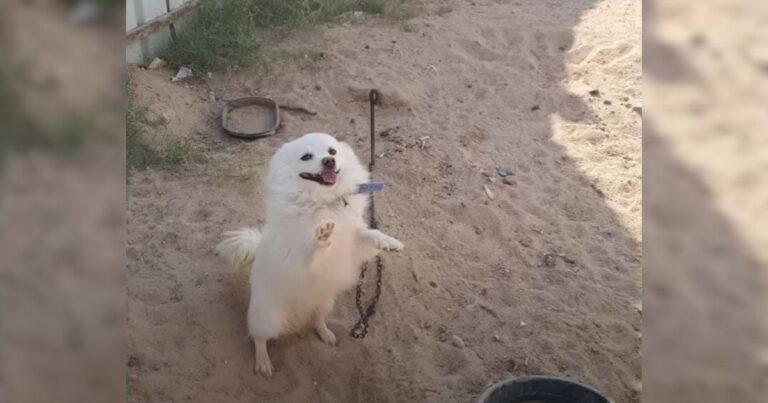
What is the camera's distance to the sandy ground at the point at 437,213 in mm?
3230

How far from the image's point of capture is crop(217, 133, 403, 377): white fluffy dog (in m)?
3.06

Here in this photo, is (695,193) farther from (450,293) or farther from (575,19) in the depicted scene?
(575,19)

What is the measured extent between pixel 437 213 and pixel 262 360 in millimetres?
1456

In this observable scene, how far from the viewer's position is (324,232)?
111 inches

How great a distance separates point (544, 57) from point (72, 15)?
6.00m

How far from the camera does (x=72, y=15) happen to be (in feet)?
2.26

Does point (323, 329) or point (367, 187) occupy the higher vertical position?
point (367, 187)

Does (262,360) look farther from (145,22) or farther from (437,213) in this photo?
(145,22)

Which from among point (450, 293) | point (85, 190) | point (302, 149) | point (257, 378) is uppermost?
point (85, 190)

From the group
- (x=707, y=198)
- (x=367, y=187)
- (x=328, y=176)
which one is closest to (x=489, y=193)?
(x=367, y=187)

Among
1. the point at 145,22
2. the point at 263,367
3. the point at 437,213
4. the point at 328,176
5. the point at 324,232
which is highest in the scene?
the point at 145,22

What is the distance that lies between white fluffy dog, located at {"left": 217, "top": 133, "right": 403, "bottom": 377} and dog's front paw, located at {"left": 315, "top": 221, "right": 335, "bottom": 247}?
0.11 m

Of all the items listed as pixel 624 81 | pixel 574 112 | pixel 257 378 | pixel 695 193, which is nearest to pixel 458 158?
pixel 574 112

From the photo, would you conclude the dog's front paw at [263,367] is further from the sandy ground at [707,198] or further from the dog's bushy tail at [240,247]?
the sandy ground at [707,198]
